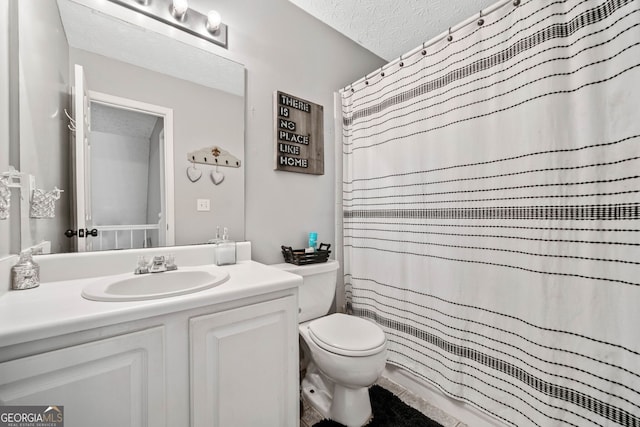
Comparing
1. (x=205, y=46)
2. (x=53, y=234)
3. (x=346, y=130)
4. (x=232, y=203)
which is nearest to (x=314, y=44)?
(x=346, y=130)

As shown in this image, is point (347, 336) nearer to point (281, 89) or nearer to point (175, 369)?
point (175, 369)

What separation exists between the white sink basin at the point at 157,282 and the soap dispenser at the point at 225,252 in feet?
0.25

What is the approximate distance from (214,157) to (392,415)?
167 cm

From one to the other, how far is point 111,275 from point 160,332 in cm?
53

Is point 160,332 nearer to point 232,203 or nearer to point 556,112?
point 232,203

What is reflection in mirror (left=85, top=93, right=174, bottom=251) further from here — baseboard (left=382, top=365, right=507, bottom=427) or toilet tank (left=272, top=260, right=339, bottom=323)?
baseboard (left=382, top=365, right=507, bottom=427)

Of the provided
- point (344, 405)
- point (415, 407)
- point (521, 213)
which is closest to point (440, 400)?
point (415, 407)

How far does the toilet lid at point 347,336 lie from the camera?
1179mm

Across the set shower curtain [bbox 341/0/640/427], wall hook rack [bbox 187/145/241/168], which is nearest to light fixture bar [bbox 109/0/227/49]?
wall hook rack [bbox 187/145/241/168]

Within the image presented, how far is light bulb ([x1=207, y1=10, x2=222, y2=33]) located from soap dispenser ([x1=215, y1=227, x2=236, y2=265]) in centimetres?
115

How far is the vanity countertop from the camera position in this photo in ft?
1.95

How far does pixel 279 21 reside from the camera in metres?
1.63

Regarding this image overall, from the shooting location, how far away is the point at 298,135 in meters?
1.73

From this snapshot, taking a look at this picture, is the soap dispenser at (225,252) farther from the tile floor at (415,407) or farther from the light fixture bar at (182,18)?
the light fixture bar at (182,18)
